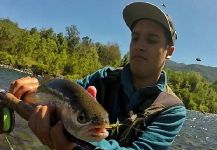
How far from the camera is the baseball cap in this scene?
429 centimetres

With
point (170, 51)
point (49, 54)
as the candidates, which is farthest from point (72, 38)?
point (170, 51)

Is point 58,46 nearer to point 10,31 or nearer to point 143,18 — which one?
point 10,31

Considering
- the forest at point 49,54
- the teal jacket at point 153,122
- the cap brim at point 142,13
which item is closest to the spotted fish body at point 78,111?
the teal jacket at point 153,122

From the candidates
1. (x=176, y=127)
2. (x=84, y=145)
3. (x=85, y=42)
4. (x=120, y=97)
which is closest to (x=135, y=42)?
(x=120, y=97)

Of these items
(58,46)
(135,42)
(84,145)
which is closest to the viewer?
(84,145)

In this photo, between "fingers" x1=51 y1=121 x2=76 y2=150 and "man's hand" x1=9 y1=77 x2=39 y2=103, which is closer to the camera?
"fingers" x1=51 y1=121 x2=76 y2=150

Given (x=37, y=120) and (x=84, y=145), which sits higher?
(x=37, y=120)

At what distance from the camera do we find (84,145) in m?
2.90

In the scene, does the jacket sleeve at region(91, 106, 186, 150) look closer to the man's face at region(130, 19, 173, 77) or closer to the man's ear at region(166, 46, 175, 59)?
the man's face at region(130, 19, 173, 77)

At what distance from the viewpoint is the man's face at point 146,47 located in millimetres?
4379

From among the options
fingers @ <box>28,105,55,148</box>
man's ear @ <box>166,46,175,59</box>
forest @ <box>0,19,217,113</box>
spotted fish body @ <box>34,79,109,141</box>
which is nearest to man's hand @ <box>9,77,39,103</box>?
spotted fish body @ <box>34,79,109,141</box>

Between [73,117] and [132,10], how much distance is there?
2.21 m

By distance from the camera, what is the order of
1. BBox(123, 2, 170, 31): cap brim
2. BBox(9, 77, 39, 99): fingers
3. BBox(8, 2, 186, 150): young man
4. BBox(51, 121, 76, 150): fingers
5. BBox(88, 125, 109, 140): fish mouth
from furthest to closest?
1. BBox(123, 2, 170, 31): cap brim
2. BBox(8, 2, 186, 150): young man
3. BBox(9, 77, 39, 99): fingers
4. BBox(51, 121, 76, 150): fingers
5. BBox(88, 125, 109, 140): fish mouth

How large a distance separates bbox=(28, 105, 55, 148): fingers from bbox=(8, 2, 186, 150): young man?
1.82 ft
